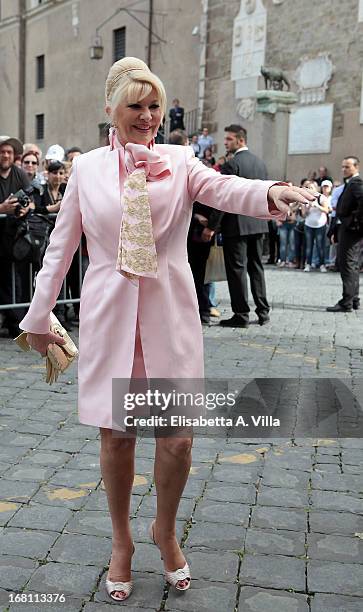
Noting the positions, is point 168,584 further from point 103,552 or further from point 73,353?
point 73,353

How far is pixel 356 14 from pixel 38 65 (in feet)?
68.6

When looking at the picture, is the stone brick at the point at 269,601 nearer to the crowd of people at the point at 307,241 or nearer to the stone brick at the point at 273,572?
the stone brick at the point at 273,572

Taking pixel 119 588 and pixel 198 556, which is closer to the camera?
pixel 119 588

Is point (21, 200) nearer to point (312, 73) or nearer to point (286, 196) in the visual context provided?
point (286, 196)

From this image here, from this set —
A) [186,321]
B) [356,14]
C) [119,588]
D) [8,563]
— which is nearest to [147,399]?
[186,321]

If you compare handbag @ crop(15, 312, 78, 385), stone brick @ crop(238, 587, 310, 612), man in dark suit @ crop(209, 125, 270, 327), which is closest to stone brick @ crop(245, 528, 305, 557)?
stone brick @ crop(238, 587, 310, 612)

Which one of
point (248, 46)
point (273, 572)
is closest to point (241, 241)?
point (273, 572)

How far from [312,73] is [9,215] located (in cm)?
1664

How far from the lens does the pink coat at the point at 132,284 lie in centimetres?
277

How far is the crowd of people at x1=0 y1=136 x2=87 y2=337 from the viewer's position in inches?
299

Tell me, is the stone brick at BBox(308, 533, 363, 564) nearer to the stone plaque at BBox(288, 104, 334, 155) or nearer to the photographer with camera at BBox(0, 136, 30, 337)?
the photographer with camera at BBox(0, 136, 30, 337)

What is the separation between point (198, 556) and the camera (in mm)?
3189

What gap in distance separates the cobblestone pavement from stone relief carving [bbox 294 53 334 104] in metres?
18.2

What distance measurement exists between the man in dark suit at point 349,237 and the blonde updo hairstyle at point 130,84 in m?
7.55
